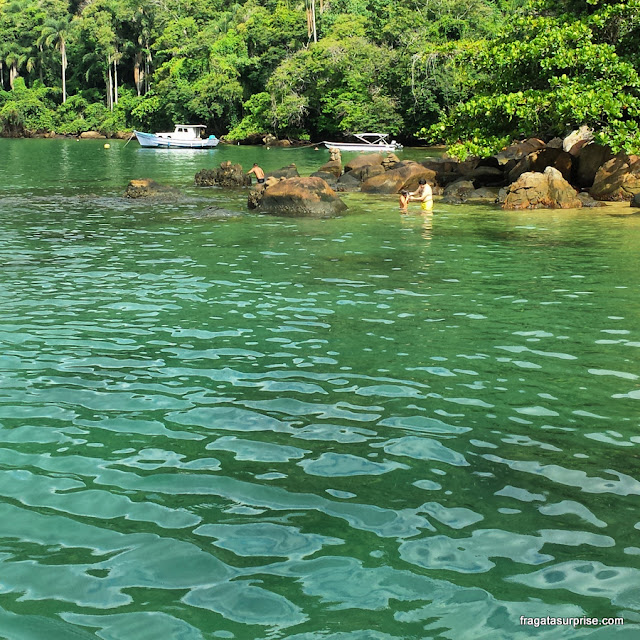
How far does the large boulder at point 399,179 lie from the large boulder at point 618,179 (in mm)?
6301

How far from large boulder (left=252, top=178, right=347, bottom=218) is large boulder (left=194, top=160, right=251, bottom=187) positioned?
346 inches

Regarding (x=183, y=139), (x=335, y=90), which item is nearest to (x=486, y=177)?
(x=183, y=139)

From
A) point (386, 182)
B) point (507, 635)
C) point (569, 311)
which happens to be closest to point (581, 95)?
point (386, 182)

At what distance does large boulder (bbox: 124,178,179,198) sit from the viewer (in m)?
27.0

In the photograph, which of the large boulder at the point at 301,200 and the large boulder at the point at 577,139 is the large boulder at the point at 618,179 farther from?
the large boulder at the point at 301,200

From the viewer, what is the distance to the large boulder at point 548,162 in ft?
87.9

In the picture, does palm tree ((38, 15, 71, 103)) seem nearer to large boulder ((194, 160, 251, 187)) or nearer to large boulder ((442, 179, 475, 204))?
large boulder ((194, 160, 251, 187))

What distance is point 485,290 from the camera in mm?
12203

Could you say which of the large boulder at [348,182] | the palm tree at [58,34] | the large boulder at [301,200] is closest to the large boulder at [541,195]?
the large boulder at [301,200]

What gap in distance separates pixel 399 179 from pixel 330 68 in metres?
45.4

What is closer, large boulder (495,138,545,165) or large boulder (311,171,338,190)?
large boulder (495,138,545,165)

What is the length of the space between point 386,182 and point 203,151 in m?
37.4

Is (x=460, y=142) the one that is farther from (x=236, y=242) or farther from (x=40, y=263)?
(x=40, y=263)

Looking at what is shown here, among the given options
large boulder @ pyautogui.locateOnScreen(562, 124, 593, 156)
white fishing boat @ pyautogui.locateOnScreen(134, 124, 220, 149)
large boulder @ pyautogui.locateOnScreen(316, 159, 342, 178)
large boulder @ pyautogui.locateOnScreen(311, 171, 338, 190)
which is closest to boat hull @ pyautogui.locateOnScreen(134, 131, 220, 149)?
white fishing boat @ pyautogui.locateOnScreen(134, 124, 220, 149)
